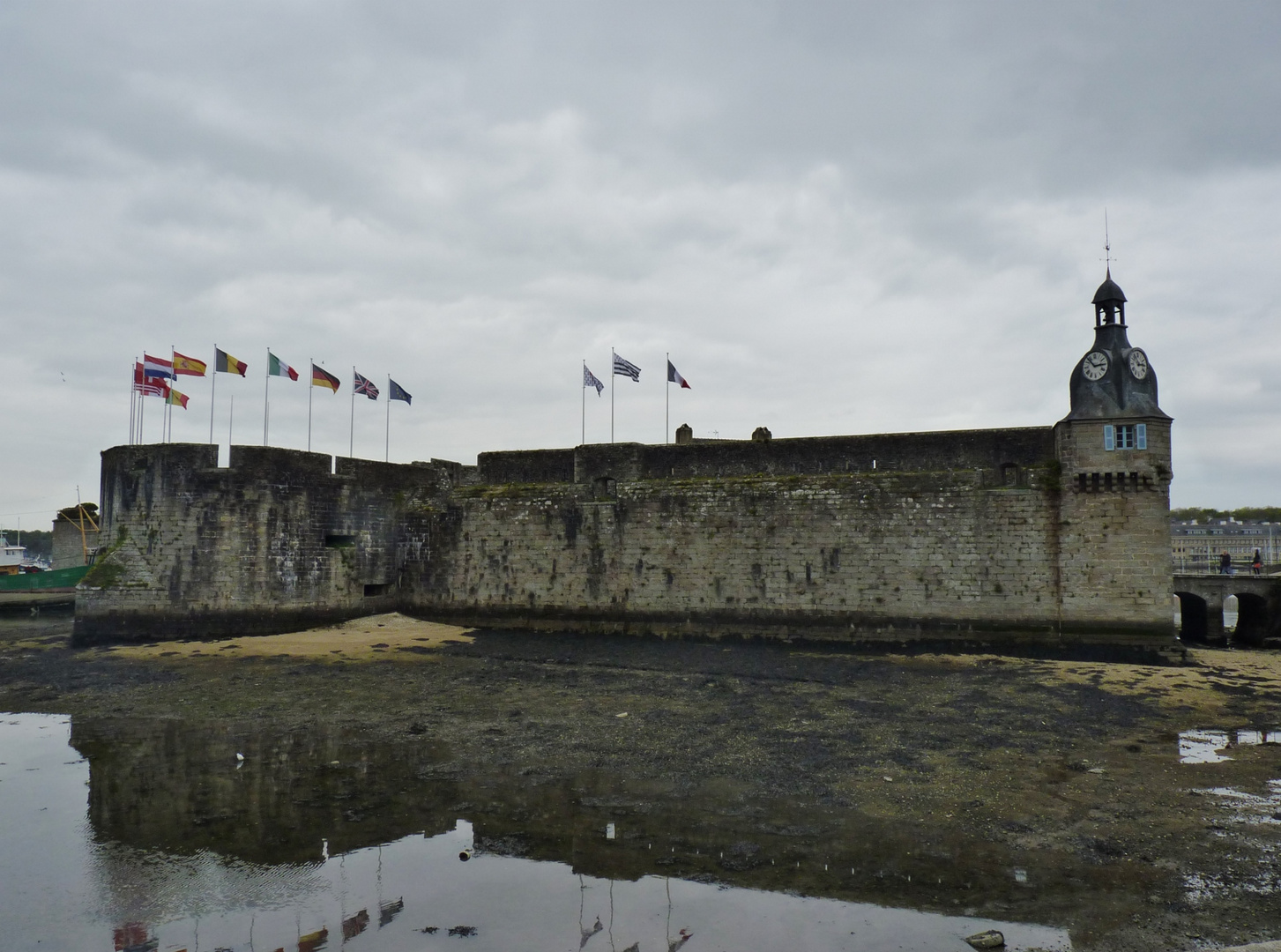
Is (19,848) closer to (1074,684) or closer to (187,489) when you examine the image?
(187,489)

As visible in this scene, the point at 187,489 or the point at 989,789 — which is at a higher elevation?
the point at 187,489

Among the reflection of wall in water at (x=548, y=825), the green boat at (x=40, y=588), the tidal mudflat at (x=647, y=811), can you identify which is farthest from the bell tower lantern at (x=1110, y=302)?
the green boat at (x=40, y=588)

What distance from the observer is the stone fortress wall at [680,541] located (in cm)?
1806

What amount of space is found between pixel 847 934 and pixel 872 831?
198 cm

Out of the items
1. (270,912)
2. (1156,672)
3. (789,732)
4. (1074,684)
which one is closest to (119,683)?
(270,912)

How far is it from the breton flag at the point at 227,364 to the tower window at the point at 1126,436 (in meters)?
23.5

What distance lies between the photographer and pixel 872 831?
24.4ft

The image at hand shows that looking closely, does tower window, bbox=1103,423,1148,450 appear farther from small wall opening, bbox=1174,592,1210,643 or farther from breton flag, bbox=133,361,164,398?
breton flag, bbox=133,361,164,398

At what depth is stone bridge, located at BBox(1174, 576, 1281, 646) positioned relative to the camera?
2295cm

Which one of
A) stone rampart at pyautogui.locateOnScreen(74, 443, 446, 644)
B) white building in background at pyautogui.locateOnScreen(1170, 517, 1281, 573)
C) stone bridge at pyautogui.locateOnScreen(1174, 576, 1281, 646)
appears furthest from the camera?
white building in background at pyautogui.locateOnScreen(1170, 517, 1281, 573)

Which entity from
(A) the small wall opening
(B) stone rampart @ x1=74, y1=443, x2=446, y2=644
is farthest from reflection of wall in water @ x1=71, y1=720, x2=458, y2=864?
(A) the small wall opening

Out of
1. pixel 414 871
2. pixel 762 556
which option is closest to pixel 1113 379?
pixel 762 556

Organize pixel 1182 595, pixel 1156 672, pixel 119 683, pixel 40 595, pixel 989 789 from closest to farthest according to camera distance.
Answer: pixel 989 789, pixel 119 683, pixel 1156 672, pixel 1182 595, pixel 40 595

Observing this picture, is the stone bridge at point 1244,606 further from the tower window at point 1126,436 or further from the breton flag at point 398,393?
the breton flag at point 398,393
